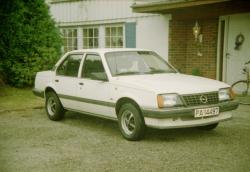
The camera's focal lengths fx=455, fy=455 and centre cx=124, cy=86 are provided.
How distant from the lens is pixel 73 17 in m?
20.2

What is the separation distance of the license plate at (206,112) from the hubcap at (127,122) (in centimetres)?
107

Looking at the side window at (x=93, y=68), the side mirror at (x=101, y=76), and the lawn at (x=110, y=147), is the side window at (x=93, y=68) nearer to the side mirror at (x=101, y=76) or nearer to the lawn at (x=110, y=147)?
the side mirror at (x=101, y=76)

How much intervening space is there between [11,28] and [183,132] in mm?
8287

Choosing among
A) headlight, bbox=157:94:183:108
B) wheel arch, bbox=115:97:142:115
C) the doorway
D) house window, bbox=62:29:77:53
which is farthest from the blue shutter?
headlight, bbox=157:94:183:108

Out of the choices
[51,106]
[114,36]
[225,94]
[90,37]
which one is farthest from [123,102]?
[90,37]

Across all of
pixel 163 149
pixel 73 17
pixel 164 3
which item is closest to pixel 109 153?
pixel 163 149

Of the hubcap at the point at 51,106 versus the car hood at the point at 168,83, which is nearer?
the car hood at the point at 168,83

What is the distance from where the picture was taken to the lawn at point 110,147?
609cm

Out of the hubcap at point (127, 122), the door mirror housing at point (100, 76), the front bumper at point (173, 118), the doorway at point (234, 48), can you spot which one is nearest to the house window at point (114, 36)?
the doorway at point (234, 48)

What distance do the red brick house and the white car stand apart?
5148mm

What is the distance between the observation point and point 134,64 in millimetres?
8336

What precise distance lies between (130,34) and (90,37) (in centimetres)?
292

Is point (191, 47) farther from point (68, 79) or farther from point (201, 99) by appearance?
point (201, 99)

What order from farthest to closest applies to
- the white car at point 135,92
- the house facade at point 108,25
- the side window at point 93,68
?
the house facade at point 108,25 → the side window at point 93,68 → the white car at point 135,92
